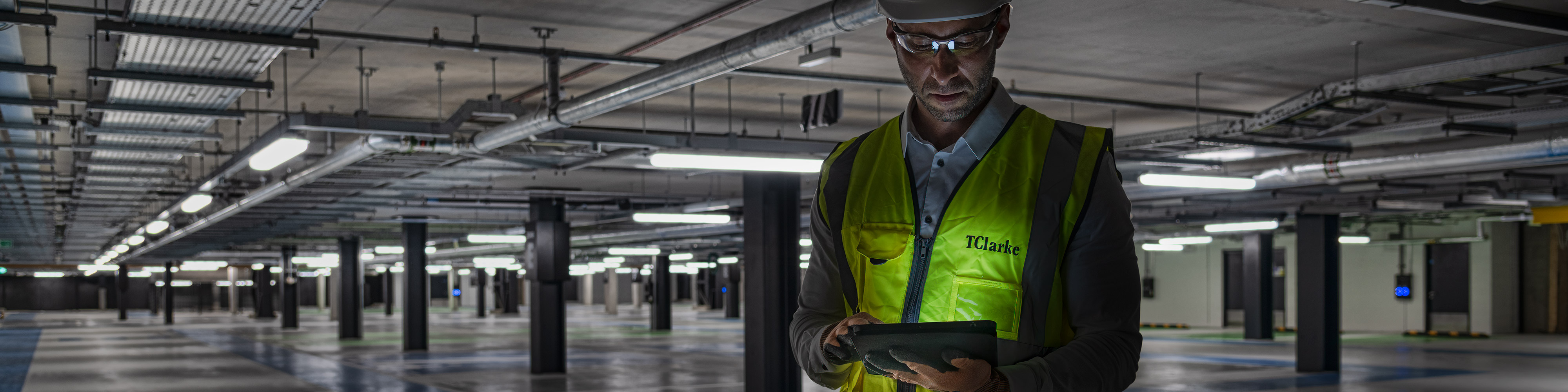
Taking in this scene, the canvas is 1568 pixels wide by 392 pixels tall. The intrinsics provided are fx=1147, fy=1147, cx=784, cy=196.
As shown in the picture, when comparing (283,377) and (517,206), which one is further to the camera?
(517,206)

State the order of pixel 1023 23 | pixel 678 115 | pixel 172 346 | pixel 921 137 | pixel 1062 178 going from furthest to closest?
pixel 172 346, pixel 678 115, pixel 1023 23, pixel 921 137, pixel 1062 178

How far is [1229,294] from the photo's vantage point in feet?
126

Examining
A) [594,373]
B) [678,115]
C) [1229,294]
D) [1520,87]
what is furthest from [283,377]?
[1229,294]

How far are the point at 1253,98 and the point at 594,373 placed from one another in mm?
11555

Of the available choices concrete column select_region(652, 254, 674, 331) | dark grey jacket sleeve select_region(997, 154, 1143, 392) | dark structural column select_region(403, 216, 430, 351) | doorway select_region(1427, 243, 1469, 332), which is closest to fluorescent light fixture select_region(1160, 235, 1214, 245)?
doorway select_region(1427, 243, 1469, 332)

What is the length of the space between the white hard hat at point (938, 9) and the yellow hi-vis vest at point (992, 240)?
0.55 feet

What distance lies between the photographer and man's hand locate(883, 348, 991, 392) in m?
1.26

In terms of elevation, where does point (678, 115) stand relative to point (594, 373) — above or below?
above

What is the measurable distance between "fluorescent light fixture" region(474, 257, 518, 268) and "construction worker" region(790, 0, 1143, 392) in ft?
131

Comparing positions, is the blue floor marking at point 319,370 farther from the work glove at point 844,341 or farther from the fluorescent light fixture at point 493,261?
the work glove at point 844,341

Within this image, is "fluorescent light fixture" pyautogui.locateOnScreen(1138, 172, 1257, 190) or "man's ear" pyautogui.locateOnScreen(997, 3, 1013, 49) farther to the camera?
"fluorescent light fixture" pyautogui.locateOnScreen(1138, 172, 1257, 190)

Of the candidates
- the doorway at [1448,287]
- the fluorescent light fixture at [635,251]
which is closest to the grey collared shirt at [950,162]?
the fluorescent light fixture at [635,251]

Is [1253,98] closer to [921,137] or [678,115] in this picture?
[678,115]

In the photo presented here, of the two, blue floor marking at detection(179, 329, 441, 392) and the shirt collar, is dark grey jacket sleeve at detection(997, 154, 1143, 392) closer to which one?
the shirt collar
